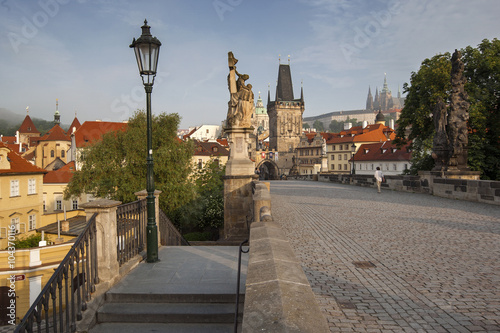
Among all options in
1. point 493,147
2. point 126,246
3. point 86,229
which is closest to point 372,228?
point 126,246

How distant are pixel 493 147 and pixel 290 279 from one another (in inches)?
1108

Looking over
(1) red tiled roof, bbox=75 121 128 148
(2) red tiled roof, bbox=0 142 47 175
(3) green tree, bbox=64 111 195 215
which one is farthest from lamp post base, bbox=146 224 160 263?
(1) red tiled roof, bbox=75 121 128 148

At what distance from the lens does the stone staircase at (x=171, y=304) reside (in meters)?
4.87

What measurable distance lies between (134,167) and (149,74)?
818 inches

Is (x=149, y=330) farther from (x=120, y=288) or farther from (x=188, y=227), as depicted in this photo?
(x=188, y=227)

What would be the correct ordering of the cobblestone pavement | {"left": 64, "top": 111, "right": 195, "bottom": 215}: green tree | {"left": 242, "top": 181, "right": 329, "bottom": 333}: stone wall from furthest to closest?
{"left": 64, "top": 111, "right": 195, "bottom": 215}: green tree, the cobblestone pavement, {"left": 242, "top": 181, "right": 329, "bottom": 333}: stone wall

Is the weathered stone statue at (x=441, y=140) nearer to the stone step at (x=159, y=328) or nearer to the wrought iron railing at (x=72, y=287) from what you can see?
the stone step at (x=159, y=328)

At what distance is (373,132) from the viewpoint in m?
84.0

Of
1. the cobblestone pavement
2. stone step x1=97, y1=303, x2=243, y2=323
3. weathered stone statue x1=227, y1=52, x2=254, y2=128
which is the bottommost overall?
stone step x1=97, y1=303, x2=243, y2=323

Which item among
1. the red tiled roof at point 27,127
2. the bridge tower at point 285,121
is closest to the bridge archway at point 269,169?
the bridge tower at point 285,121

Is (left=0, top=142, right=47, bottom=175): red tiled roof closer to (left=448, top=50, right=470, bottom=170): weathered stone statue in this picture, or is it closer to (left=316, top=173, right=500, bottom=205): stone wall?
(left=316, top=173, right=500, bottom=205): stone wall

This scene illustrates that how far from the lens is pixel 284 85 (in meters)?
121

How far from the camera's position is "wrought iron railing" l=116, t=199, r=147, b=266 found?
6.25 meters

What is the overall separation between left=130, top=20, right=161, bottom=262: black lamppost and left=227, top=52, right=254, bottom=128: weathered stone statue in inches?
270
